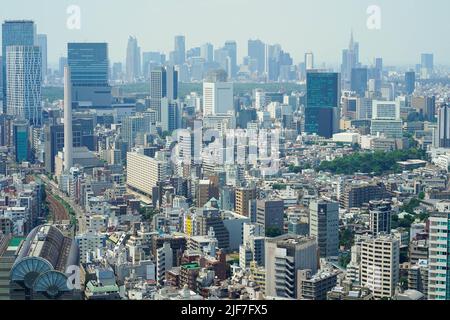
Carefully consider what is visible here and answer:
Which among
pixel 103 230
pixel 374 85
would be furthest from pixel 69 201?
pixel 374 85

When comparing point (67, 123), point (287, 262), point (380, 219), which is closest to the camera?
point (287, 262)

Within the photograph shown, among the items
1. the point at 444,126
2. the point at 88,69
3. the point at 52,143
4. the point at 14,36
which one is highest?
the point at 14,36

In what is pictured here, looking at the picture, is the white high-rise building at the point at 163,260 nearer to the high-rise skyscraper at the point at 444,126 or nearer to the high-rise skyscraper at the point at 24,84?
the high-rise skyscraper at the point at 24,84

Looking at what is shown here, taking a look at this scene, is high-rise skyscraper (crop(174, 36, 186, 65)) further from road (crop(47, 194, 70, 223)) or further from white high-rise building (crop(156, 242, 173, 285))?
white high-rise building (crop(156, 242, 173, 285))

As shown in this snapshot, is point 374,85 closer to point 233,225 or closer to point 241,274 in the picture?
point 233,225

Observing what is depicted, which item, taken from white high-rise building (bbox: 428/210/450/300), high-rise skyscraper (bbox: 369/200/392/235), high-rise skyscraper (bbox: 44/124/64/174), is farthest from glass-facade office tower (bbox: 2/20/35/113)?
white high-rise building (bbox: 428/210/450/300)

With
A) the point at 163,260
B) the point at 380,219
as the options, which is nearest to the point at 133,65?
the point at 380,219

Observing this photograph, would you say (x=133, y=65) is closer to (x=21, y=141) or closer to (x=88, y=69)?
(x=21, y=141)

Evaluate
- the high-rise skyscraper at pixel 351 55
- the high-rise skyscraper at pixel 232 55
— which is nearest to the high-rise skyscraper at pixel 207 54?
the high-rise skyscraper at pixel 232 55
